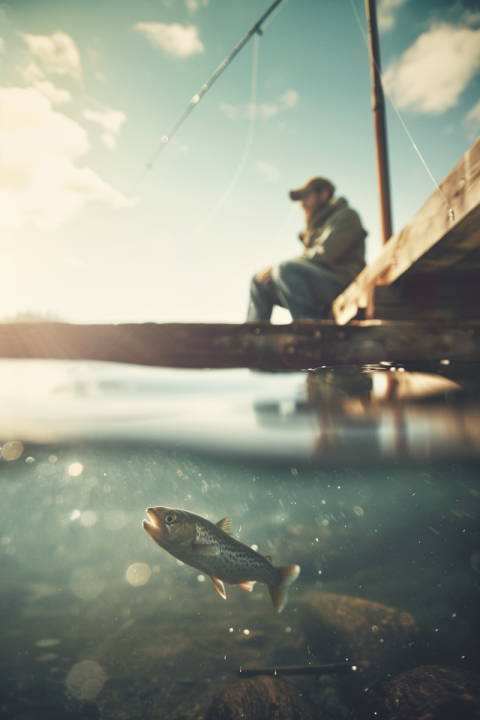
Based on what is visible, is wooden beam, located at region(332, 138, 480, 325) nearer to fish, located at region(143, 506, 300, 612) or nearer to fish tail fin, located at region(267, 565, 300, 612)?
fish, located at region(143, 506, 300, 612)

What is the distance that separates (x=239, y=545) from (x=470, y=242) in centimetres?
264

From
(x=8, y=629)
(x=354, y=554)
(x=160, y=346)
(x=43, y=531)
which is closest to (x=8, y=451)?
(x=8, y=629)

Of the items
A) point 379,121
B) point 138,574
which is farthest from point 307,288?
point 138,574

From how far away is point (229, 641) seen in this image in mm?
6957

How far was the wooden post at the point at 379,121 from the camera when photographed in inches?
174

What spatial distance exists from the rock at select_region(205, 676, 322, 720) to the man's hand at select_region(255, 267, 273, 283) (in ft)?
16.6

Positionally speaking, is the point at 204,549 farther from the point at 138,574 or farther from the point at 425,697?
the point at 138,574

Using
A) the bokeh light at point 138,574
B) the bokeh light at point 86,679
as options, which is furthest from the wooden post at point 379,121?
the bokeh light at point 138,574

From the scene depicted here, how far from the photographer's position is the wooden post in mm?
4430

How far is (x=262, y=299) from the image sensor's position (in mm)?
4262

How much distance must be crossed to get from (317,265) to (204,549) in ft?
8.88

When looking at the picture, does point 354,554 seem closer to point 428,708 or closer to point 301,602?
point 301,602

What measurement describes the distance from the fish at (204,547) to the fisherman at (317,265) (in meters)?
2.07

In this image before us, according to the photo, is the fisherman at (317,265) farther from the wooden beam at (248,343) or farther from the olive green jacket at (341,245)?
the wooden beam at (248,343)
